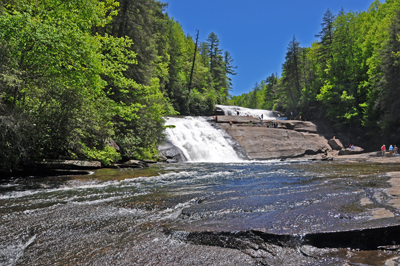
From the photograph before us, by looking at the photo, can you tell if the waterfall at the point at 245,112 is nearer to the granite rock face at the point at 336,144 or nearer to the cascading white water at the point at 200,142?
the granite rock face at the point at 336,144

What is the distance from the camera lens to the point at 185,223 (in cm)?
414

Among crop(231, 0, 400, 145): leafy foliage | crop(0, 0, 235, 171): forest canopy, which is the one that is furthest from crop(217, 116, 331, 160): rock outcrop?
crop(0, 0, 235, 171): forest canopy

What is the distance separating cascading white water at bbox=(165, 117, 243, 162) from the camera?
22406 mm

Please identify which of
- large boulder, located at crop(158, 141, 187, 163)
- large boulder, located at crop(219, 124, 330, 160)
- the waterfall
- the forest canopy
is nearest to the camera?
the forest canopy

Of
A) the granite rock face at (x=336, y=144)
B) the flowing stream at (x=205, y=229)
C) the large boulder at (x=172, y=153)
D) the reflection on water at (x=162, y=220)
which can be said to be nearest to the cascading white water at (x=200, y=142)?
the large boulder at (x=172, y=153)

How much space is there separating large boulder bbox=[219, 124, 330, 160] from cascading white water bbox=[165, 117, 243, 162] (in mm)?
2047

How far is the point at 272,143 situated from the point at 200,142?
892cm

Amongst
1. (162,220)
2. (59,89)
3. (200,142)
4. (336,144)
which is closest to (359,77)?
(336,144)

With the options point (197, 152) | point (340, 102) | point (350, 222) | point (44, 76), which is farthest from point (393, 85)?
point (44, 76)

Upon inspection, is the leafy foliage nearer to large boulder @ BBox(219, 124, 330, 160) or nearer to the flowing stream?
large boulder @ BBox(219, 124, 330, 160)

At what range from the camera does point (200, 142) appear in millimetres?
24344

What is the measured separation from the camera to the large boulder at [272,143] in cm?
2623

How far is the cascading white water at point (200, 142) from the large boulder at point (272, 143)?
205cm

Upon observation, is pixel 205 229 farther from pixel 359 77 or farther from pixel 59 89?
pixel 359 77
